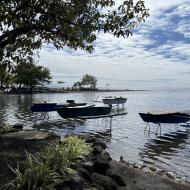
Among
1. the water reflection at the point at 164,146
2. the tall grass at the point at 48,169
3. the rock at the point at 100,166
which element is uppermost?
the tall grass at the point at 48,169

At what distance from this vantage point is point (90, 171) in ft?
35.5

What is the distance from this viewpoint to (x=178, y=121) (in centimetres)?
3073

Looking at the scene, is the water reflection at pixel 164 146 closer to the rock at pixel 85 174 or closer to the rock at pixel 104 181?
the rock at pixel 104 181

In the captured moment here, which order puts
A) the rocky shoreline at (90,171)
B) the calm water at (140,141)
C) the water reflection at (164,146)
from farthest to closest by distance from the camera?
the water reflection at (164,146) → the calm water at (140,141) → the rocky shoreline at (90,171)

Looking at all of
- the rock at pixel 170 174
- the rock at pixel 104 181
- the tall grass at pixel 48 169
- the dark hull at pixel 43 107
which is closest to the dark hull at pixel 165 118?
the dark hull at pixel 43 107

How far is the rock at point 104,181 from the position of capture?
35.5ft

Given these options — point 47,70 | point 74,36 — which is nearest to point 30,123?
point 74,36

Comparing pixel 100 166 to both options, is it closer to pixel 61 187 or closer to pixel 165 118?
pixel 61 187

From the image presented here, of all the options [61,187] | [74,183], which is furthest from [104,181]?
[61,187]

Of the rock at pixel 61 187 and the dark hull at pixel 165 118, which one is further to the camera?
the dark hull at pixel 165 118

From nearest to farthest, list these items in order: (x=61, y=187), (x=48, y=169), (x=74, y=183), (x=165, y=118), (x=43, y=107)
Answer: (x=61, y=187) < (x=48, y=169) < (x=74, y=183) < (x=165, y=118) < (x=43, y=107)

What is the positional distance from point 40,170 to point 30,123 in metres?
27.5

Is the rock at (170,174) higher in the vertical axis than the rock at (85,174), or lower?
lower

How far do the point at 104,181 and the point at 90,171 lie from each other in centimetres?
50
